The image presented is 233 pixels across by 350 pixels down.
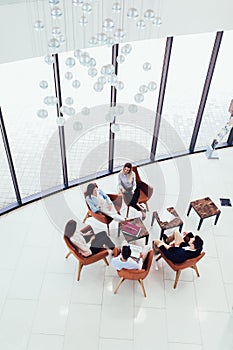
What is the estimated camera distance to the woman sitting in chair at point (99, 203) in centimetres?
561

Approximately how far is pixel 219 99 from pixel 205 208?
9.56 ft

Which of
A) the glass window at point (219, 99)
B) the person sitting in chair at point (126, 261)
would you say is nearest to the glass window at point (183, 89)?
the glass window at point (219, 99)

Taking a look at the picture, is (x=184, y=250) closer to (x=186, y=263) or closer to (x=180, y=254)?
(x=180, y=254)

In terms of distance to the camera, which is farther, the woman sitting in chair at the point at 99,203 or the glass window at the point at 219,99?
the glass window at the point at 219,99

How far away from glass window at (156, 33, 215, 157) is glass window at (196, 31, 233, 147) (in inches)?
10.2

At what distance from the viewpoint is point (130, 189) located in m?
6.02

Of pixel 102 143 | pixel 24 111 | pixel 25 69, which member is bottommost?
pixel 102 143

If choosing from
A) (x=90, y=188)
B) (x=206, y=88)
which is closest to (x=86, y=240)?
(x=90, y=188)

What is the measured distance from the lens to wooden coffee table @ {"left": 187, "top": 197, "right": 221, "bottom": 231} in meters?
5.82

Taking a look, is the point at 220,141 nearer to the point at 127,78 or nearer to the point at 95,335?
the point at 127,78

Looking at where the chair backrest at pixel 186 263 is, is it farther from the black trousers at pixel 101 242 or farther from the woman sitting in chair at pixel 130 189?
the woman sitting in chair at pixel 130 189

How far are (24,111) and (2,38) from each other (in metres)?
2.02

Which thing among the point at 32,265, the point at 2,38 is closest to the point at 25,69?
the point at 2,38

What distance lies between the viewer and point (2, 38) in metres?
4.14
